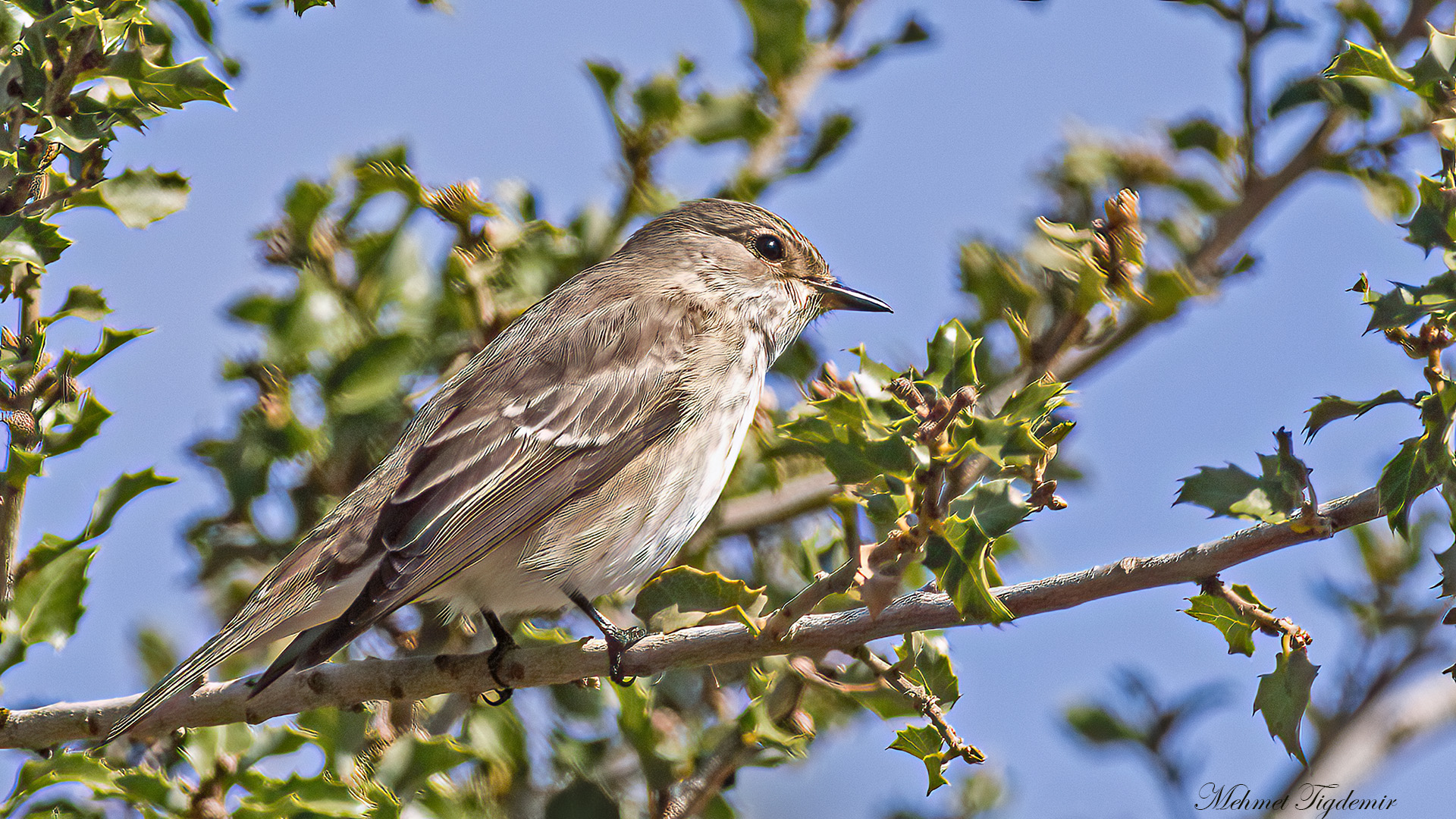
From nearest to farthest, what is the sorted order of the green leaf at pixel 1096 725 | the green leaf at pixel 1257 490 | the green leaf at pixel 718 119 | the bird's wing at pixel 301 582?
the green leaf at pixel 1257 490 < the bird's wing at pixel 301 582 < the green leaf at pixel 1096 725 < the green leaf at pixel 718 119

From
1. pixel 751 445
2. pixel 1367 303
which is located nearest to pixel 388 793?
pixel 751 445

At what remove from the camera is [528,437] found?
4.46m

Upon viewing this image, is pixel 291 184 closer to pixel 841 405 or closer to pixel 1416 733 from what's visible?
pixel 841 405

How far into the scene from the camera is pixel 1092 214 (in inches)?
183

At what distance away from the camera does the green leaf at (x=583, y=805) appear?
3.55 m

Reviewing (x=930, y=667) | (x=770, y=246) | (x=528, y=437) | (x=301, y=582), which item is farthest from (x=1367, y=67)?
(x=301, y=582)

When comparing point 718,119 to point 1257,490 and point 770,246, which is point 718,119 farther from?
point 1257,490

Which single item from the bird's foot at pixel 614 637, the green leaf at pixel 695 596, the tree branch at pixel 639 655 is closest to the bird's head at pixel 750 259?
the bird's foot at pixel 614 637

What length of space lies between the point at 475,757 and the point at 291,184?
195 centimetres

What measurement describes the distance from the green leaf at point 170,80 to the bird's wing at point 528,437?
1399mm

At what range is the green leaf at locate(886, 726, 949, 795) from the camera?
2963mm

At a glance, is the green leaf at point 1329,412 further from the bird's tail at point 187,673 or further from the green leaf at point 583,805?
the bird's tail at point 187,673

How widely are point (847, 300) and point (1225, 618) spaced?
279cm

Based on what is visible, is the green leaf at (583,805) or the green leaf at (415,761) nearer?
the green leaf at (415,761)
